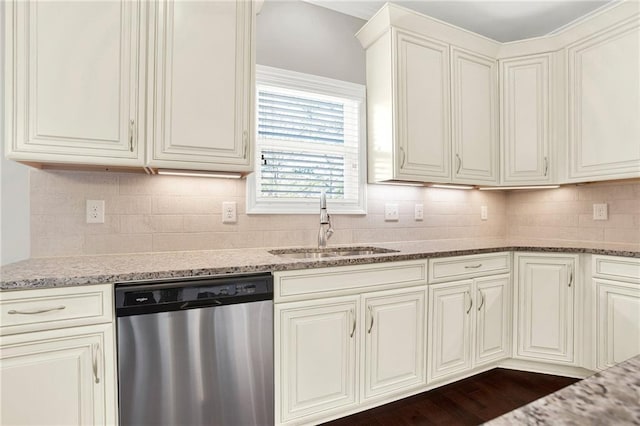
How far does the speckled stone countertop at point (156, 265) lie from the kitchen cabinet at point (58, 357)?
46 millimetres

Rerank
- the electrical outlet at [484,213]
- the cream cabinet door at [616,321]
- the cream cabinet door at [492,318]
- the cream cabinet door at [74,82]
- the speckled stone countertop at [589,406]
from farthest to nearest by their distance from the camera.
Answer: the electrical outlet at [484,213] → the cream cabinet door at [492,318] → the cream cabinet door at [616,321] → the cream cabinet door at [74,82] → the speckled stone countertop at [589,406]

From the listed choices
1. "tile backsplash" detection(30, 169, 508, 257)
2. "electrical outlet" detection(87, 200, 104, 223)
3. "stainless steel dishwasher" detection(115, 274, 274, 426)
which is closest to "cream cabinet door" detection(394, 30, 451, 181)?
"tile backsplash" detection(30, 169, 508, 257)

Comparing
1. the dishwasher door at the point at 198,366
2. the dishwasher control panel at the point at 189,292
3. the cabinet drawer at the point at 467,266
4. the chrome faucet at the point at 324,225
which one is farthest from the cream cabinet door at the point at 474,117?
the dishwasher door at the point at 198,366

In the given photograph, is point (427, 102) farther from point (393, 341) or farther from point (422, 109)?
point (393, 341)

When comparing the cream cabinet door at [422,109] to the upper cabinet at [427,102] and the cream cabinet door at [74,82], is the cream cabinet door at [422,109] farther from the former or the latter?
the cream cabinet door at [74,82]

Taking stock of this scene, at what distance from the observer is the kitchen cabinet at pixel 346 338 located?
165 cm

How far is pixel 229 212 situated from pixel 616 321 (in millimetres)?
2540

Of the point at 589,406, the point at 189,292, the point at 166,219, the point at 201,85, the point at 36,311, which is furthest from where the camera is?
the point at 166,219

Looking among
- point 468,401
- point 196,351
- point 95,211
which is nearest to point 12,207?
point 95,211

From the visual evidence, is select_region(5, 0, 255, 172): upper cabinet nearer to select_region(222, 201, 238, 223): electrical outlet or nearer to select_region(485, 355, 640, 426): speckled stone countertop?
select_region(222, 201, 238, 223): electrical outlet

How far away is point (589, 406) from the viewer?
1.26 ft

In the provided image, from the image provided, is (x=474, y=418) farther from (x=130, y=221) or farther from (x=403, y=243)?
(x=130, y=221)

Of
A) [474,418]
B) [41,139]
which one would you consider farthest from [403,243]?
[41,139]

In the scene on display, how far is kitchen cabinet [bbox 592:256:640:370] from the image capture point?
2045 millimetres
